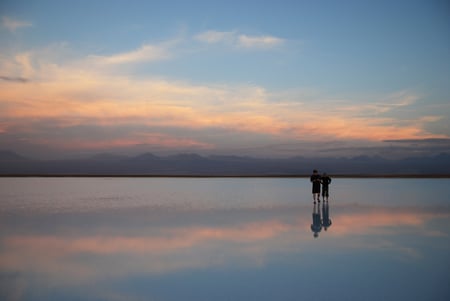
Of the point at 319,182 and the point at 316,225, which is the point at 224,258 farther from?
the point at 319,182

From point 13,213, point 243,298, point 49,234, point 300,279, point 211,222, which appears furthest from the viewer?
point 13,213

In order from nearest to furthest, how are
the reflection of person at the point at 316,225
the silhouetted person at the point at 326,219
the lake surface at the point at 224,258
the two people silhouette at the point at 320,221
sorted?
the lake surface at the point at 224,258, the reflection of person at the point at 316,225, the two people silhouette at the point at 320,221, the silhouetted person at the point at 326,219

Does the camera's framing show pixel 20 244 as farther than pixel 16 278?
Yes

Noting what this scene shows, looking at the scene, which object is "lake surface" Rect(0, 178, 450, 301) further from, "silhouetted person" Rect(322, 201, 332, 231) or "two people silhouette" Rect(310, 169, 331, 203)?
"two people silhouette" Rect(310, 169, 331, 203)

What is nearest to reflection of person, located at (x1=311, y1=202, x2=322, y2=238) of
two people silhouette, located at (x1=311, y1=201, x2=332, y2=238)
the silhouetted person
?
two people silhouette, located at (x1=311, y1=201, x2=332, y2=238)

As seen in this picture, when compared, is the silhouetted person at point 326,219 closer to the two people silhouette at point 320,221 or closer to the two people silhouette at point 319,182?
the two people silhouette at point 320,221

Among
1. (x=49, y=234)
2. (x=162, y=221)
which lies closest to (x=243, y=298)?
(x=49, y=234)

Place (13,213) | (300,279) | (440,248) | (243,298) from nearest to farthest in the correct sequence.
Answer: (243,298)
(300,279)
(440,248)
(13,213)

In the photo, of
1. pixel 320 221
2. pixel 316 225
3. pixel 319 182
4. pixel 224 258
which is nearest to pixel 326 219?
pixel 320 221

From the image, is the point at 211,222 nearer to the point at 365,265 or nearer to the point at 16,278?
the point at 365,265

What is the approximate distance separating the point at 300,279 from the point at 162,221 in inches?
297

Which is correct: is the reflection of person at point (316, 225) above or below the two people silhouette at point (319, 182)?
below

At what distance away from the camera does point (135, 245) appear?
31.6 feet

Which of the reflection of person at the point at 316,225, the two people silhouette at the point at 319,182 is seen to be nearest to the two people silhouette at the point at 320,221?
the reflection of person at the point at 316,225
